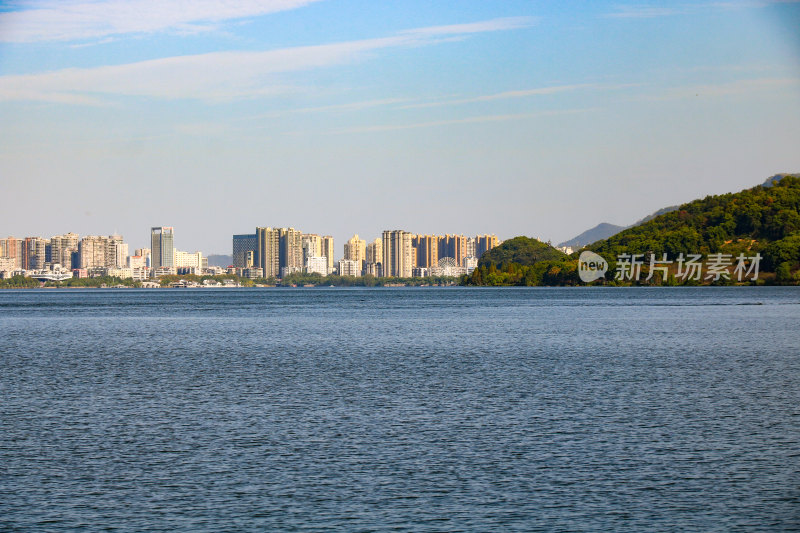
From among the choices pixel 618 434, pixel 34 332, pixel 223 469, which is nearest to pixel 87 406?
pixel 223 469

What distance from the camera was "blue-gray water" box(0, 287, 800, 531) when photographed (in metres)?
16.7

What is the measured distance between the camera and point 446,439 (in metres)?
23.1

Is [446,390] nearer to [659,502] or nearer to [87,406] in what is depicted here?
[87,406]

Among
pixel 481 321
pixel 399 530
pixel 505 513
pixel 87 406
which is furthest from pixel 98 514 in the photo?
pixel 481 321

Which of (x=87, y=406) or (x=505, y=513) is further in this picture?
(x=87, y=406)

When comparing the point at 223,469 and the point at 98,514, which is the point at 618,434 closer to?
the point at 223,469

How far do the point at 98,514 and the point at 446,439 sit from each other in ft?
30.9

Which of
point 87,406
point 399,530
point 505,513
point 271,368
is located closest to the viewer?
point 399,530

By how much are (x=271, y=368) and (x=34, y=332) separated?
3936 centimetres

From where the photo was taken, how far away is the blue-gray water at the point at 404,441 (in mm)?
16672

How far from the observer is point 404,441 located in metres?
22.9

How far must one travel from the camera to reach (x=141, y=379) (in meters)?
37.7

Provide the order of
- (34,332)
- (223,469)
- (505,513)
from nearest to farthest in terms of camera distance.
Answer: (505,513) < (223,469) < (34,332)

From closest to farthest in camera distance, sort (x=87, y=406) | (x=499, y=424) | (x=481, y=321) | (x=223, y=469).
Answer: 1. (x=223, y=469)
2. (x=499, y=424)
3. (x=87, y=406)
4. (x=481, y=321)
